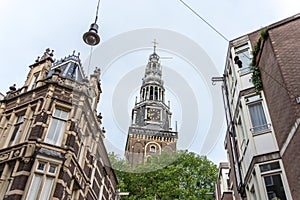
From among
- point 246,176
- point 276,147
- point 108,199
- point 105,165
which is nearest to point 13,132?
point 105,165

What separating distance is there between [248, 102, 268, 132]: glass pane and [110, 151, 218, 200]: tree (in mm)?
18064

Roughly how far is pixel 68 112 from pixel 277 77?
34.7ft

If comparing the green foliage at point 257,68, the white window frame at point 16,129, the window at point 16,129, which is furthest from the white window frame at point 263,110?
the window at point 16,129

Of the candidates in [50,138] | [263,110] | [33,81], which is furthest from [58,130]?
[263,110]

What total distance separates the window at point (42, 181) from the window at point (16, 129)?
2.62 meters

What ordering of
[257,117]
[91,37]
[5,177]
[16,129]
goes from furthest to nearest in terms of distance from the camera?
[16,129]
[5,177]
[257,117]
[91,37]

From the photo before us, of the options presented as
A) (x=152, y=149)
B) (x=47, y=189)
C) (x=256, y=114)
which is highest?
(x=152, y=149)

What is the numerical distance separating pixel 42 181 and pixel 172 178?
20.2 m

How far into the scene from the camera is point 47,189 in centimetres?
1280

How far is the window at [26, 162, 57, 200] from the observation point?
12.4m

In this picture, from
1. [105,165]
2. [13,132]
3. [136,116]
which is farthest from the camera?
[136,116]

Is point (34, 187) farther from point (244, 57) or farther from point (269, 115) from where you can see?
point (244, 57)

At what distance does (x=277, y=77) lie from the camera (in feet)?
33.2

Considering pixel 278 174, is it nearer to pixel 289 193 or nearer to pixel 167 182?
pixel 289 193
